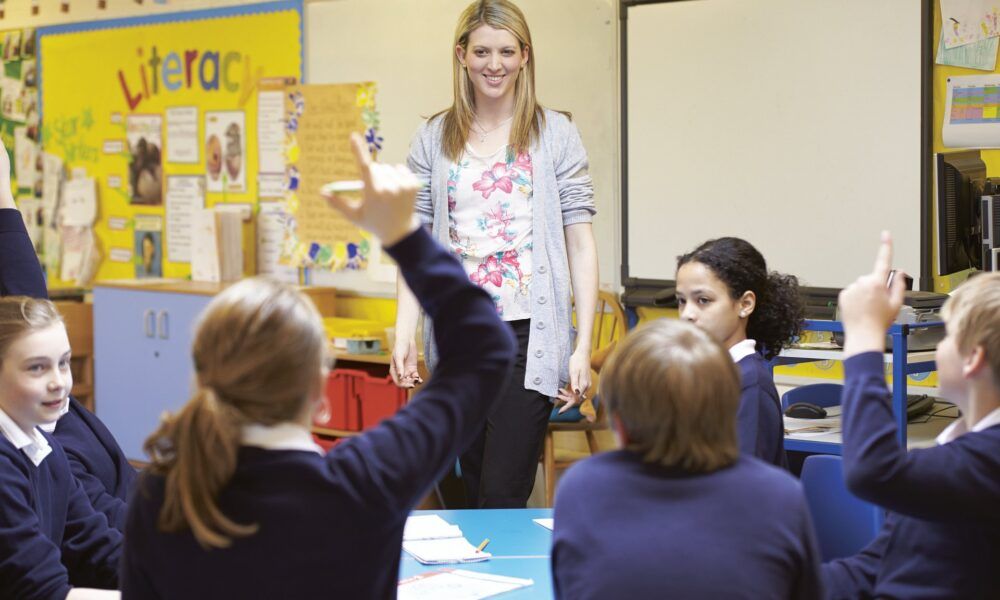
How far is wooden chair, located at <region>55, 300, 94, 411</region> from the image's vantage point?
243 inches

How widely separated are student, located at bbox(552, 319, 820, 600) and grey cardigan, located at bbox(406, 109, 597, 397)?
1.25 metres

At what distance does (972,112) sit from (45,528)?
3049 mm

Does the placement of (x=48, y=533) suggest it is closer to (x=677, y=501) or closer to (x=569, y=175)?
(x=677, y=501)

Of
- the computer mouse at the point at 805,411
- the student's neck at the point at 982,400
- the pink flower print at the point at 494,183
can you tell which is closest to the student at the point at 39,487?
the pink flower print at the point at 494,183

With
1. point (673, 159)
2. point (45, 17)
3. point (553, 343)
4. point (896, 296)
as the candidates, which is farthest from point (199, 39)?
point (896, 296)

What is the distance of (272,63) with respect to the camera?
563 cm

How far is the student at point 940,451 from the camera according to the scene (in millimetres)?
1354

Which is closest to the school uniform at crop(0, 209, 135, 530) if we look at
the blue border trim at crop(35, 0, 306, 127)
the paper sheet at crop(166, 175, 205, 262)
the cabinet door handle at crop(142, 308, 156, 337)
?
the blue border trim at crop(35, 0, 306, 127)

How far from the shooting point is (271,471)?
1.18 meters

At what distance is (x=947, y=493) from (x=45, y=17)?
21.3 ft

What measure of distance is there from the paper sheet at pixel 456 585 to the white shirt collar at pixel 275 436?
24.9 inches

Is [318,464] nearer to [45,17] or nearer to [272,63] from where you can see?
[272,63]

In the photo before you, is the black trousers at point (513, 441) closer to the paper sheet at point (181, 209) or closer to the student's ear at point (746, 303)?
the student's ear at point (746, 303)

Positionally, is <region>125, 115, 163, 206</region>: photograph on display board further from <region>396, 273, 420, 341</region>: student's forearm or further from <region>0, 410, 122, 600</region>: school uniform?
<region>0, 410, 122, 600</region>: school uniform
